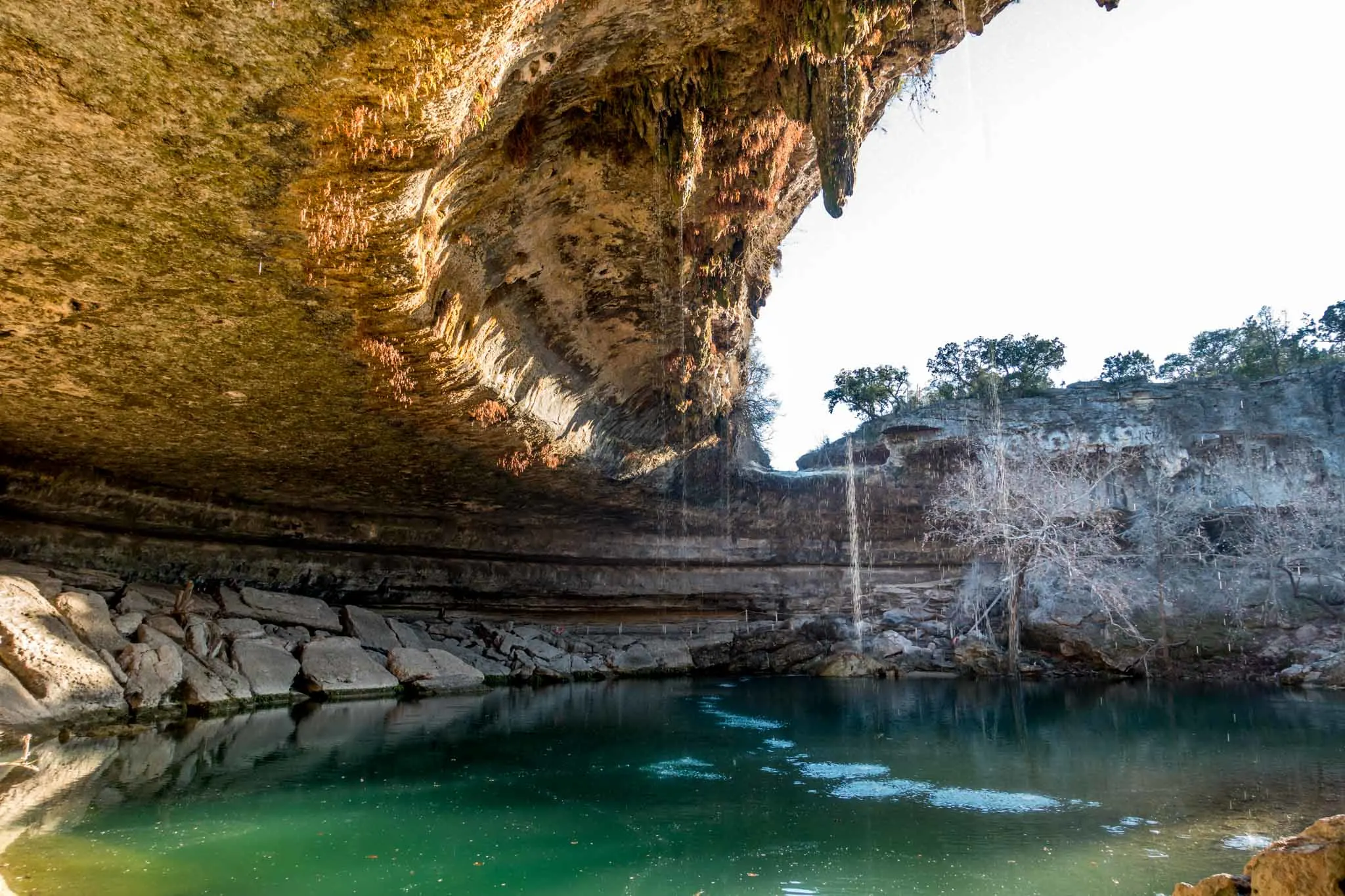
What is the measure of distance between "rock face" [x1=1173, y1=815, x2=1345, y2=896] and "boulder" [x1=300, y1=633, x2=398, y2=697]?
44.8ft

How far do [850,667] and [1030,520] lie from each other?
6.48m

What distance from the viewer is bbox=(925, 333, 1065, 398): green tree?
Answer: 2864 centimetres

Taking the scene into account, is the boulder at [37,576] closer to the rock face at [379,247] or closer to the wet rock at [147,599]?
the rock face at [379,247]

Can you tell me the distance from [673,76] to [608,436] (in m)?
8.00

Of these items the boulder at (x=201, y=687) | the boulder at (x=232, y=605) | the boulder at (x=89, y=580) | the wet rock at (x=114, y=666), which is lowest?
the boulder at (x=201, y=687)

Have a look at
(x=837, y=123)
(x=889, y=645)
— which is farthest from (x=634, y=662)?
(x=837, y=123)

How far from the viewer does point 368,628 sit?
16.2 m

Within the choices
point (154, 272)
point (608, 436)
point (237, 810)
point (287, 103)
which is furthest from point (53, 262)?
point (608, 436)

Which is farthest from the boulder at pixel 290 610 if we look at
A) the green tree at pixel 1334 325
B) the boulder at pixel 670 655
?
the green tree at pixel 1334 325

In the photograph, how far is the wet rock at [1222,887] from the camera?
279 cm

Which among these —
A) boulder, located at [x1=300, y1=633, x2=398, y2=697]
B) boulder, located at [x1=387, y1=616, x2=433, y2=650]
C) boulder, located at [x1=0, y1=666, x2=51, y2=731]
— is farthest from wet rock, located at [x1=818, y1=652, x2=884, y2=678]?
boulder, located at [x1=0, y1=666, x2=51, y2=731]

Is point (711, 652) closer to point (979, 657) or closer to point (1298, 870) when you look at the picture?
point (979, 657)

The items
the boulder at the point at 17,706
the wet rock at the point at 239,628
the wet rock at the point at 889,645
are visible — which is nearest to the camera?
the boulder at the point at 17,706

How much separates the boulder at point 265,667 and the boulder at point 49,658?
7.65 feet
